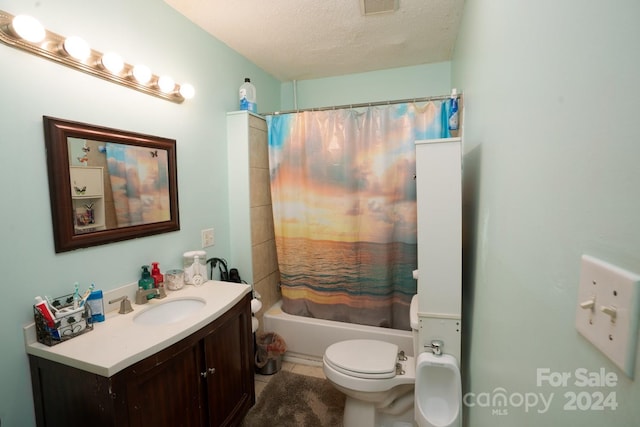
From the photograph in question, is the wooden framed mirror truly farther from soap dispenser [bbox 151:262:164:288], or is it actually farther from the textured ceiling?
the textured ceiling

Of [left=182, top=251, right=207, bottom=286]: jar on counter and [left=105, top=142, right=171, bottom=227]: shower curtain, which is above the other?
[left=105, top=142, right=171, bottom=227]: shower curtain

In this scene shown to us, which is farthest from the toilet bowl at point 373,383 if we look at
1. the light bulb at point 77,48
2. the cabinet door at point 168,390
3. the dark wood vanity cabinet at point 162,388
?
the light bulb at point 77,48

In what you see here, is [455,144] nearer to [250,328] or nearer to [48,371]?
[250,328]

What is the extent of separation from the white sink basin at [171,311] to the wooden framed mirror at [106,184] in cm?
39

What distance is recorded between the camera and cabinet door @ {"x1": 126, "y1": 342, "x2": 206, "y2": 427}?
102cm

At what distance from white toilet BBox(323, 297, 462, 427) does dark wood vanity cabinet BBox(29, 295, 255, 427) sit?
1.83 ft

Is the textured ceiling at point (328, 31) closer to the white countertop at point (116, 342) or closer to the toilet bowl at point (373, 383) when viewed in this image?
the white countertop at point (116, 342)

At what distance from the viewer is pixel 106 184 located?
53.5 inches

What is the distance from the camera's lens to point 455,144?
48.6 inches

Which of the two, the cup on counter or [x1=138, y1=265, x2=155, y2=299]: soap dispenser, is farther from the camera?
the cup on counter

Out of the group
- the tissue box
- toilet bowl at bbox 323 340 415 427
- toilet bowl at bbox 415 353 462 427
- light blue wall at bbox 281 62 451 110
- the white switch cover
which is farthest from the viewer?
light blue wall at bbox 281 62 451 110

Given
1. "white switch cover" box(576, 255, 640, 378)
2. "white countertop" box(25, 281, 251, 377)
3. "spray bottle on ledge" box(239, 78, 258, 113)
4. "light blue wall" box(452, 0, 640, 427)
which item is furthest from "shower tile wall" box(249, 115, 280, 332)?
"white switch cover" box(576, 255, 640, 378)

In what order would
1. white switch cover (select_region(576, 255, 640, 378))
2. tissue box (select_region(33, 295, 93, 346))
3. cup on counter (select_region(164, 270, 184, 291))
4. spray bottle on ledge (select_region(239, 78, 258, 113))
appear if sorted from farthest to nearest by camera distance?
1. spray bottle on ledge (select_region(239, 78, 258, 113))
2. cup on counter (select_region(164, 270, 184, 291))
3. tissue box (select_region(33, 295, 93, 346))
4. white switch cover (select_region(576, 255, 640, 378))

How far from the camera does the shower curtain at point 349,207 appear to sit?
2.11 metres
